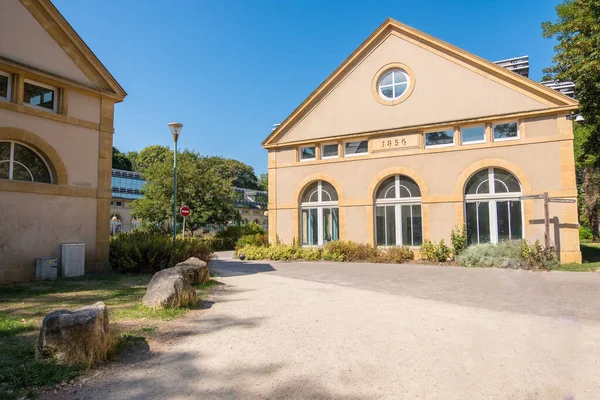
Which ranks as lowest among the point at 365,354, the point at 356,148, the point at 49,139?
the point at 365,354

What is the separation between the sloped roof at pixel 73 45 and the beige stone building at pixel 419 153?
855cm

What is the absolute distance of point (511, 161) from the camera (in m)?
14.3

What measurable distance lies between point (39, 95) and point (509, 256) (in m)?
15.6

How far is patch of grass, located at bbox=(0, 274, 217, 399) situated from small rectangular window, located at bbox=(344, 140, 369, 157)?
33.6ft

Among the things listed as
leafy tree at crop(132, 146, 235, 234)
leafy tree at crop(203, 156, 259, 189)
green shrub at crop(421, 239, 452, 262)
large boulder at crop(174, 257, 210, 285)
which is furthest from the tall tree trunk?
leafy tree at crop(203, 156, 259, 189)

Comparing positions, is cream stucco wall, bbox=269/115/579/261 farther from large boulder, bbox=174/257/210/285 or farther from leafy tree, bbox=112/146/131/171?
leafy tree, bbox=112/146/131/171

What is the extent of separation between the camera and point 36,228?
398 inches

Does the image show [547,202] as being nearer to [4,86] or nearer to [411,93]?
[411,93]

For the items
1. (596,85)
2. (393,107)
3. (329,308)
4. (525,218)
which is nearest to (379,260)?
(525,218)

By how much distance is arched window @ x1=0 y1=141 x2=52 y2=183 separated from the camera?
382 inches

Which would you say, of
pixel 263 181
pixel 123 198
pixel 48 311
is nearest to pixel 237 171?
pixel 263 181

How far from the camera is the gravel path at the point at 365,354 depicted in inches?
136

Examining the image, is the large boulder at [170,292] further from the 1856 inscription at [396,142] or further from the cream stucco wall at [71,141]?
the 1856 inscription at [396,142]

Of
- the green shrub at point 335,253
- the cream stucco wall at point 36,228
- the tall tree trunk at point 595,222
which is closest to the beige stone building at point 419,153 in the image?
the green shrub at point 335,253
